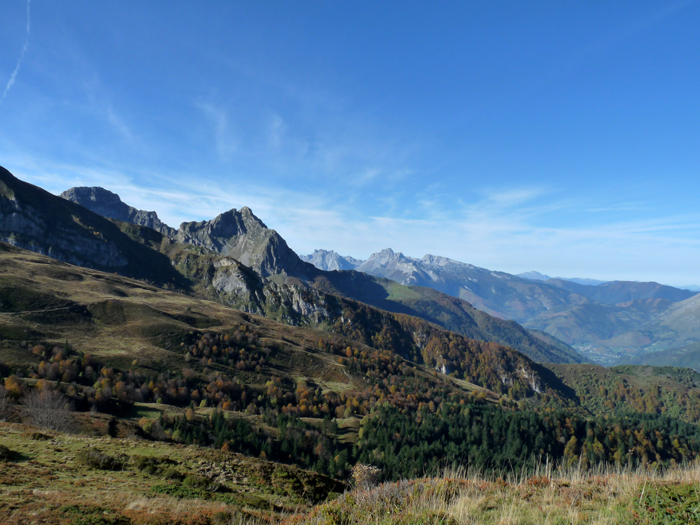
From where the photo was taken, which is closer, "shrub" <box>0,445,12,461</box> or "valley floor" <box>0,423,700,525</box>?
"valley floor" <box>0,423,700,525</box>

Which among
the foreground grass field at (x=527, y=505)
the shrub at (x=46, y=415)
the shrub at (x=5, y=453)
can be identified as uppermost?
the foreground grass field at (x=527, y=505)

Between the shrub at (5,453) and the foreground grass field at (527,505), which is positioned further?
the shrub at (5,453)

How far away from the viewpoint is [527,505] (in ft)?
42.8

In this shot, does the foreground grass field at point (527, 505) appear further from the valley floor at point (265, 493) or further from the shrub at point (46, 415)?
the shrub at point (46, 415)

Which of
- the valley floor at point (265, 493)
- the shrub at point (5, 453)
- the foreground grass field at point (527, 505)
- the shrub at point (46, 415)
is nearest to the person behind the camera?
the foreground grass field at point (527, 505)

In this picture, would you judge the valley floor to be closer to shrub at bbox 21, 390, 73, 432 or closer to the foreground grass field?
the foreground grass field

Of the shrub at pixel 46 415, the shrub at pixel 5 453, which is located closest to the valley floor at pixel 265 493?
the shrub at pixel 5 453

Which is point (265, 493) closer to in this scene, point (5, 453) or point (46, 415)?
point (5, 453)

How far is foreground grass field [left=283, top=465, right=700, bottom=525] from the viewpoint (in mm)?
10422

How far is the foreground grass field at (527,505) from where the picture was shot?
10422 mm

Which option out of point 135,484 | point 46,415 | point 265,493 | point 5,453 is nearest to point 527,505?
point 265,493

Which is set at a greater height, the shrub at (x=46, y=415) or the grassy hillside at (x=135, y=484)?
the grassy hillside at (x=135, y=484)

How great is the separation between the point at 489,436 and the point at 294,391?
95.6 m

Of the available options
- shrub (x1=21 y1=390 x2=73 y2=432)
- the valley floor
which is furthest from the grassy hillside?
shrub (x1=21 y1=390 x2=73 y2=432)
